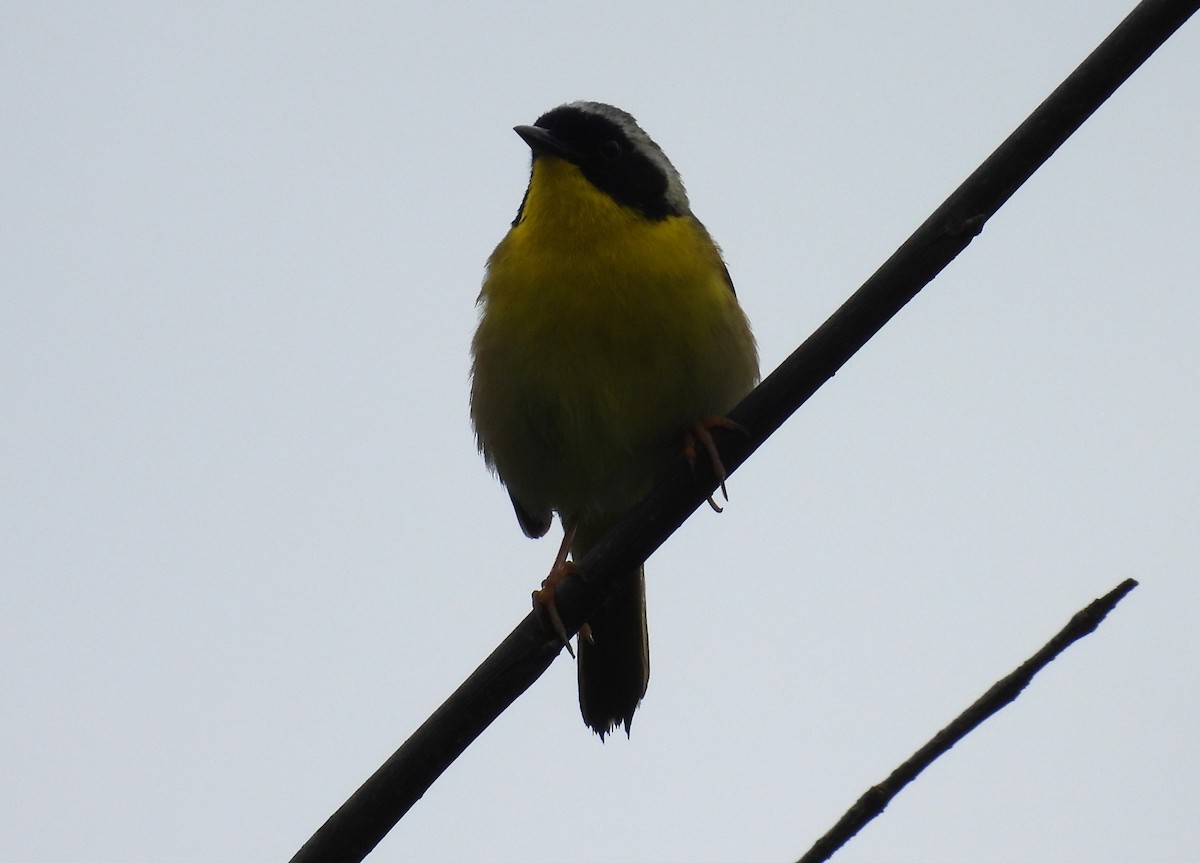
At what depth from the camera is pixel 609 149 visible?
210 inches

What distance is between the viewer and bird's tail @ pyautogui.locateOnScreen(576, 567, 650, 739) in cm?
548

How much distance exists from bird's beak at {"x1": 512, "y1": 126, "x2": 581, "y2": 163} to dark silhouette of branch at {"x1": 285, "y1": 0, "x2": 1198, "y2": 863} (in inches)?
93.4

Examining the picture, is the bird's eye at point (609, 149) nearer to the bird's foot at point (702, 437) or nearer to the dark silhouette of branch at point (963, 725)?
the bird's foot at point (702, 437)

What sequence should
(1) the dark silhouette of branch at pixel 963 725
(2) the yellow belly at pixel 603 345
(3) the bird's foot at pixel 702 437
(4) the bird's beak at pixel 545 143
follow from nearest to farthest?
(1) the dark silhouette of branch at pixel 963 725 → (3) the bird's foot at pixel 702 437 → (2) the yellow belly at pixel 603 345 → (4) the bird's beak at pixel 545 143

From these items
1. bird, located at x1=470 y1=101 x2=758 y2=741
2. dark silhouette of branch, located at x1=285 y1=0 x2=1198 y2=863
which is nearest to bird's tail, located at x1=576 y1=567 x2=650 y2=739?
bird, located at x1=470 y1=101 x2=758 y2=741

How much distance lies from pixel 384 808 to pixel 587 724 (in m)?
2.70

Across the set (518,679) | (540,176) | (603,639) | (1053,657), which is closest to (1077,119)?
(1053,657)

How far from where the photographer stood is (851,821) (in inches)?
88.4

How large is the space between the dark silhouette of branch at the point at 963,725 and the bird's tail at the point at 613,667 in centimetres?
321

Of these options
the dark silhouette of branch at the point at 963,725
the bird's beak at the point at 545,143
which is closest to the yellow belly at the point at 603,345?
the bird's beak at the point at 545,143

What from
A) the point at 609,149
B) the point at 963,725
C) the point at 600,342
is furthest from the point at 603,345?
the point at 963,725

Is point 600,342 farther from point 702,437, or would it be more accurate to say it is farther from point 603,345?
point 702,437

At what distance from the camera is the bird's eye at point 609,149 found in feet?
17.4

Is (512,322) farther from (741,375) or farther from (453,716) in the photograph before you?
(453,716)
